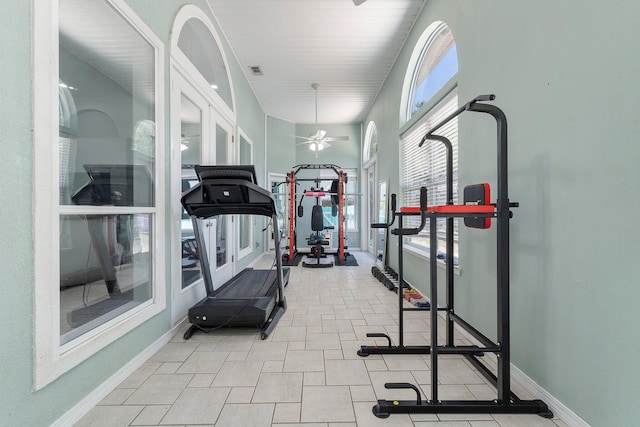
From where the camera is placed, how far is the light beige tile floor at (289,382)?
5.01 feet

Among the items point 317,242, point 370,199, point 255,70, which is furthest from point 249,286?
point 370,199

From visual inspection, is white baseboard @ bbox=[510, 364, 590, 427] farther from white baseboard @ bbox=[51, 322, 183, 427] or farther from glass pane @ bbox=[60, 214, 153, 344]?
glass pane @ bbox=[60, 214, 153, 344]

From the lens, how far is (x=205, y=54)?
3551mm

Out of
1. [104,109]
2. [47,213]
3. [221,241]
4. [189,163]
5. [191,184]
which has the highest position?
[104,109]

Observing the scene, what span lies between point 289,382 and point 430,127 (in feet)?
10.6

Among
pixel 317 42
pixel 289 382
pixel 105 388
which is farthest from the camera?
pixel 317 42

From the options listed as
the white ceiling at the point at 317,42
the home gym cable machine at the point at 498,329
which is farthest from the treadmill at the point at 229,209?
the white ceiling at the point at 317,42

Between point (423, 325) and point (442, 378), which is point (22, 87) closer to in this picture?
point (442, 378)

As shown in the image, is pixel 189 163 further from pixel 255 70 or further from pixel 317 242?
pixel 317 242

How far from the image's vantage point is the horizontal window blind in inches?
117

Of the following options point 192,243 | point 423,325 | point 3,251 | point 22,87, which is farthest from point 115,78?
point 423,325

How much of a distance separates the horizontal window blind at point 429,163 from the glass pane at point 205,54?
2.79 meters

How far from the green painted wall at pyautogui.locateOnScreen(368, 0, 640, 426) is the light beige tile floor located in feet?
1.33

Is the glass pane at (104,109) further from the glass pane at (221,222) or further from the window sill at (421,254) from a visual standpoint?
the window sill at (421,254)
